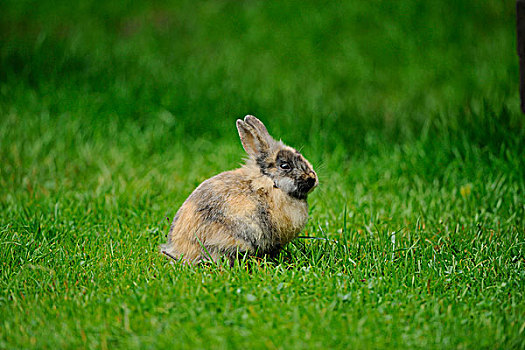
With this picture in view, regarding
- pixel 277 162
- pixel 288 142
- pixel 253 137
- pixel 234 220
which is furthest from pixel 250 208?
pixel 288 142

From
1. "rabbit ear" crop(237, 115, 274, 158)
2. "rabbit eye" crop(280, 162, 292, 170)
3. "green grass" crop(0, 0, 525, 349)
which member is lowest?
"green grass" crop(0, 0, 525, 349)

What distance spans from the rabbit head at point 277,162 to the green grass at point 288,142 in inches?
21.1

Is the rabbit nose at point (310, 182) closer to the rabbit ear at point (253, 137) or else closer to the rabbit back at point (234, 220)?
the rabbit back at point (234, 220)

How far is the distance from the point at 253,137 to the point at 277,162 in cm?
25

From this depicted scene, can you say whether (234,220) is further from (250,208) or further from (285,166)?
(285,166)

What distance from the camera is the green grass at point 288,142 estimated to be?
352cm

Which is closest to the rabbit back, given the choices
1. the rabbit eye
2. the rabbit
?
the rabbit

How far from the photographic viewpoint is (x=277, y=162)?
425 cm

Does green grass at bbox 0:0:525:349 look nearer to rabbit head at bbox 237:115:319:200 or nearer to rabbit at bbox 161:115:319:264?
rabbit at bbox 161:115:319:264

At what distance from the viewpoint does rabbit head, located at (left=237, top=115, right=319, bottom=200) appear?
419 centimetres

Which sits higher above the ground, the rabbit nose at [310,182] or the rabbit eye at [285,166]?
the rabbit eye at [285,166]

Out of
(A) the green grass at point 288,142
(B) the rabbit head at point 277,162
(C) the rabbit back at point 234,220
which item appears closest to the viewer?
(A) the green grass at point 288,142

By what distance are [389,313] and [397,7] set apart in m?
7.52

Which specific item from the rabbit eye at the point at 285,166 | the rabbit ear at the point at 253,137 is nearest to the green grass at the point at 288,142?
the rabbit eye at the point at 285,166
